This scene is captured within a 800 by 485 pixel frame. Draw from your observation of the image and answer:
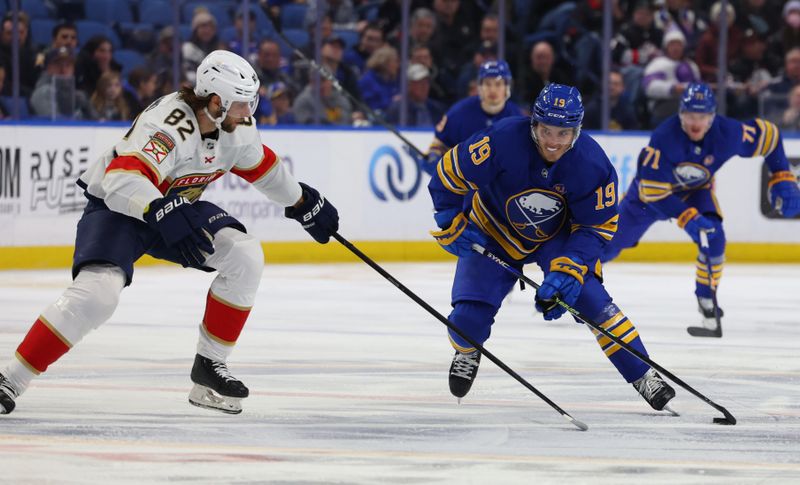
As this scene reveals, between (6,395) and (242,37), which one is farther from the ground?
(242,37)

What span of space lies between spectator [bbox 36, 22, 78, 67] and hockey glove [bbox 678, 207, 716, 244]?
177 inches

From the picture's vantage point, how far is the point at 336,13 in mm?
10656

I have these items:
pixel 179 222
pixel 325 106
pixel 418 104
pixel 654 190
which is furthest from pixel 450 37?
pixel 179 222

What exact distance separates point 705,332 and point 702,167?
0.92m

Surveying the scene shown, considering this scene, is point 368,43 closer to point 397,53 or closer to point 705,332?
point 397,53

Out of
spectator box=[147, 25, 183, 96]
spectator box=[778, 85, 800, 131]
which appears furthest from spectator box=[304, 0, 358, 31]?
spectator box=[778, 85, 800, 131]

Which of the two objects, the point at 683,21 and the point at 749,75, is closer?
the point at 749,75

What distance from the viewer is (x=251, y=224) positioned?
1002 cm

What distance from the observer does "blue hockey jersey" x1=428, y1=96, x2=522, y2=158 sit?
7.89 m

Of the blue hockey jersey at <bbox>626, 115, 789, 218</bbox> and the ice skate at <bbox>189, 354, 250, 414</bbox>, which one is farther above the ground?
the blue hockey jersey at <bbox>626, 115, 789, 218</bbox>

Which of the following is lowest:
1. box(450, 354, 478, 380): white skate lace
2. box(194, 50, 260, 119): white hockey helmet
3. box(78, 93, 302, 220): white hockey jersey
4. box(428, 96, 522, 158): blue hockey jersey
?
box(450, 354, 478, 380): white skate lace

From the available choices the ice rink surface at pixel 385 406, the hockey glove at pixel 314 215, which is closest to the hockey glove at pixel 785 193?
the ice rink surface at pixel 385 406

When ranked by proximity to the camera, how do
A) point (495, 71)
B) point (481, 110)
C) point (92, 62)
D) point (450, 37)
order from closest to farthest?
point (495, 71) → point (481, 110) → point (92, 62) → point (450, 37)

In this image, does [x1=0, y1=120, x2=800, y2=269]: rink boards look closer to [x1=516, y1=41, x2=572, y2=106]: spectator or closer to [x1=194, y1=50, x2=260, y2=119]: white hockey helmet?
[x1=516, y1=41, x2=572, y2=106]: spectator
